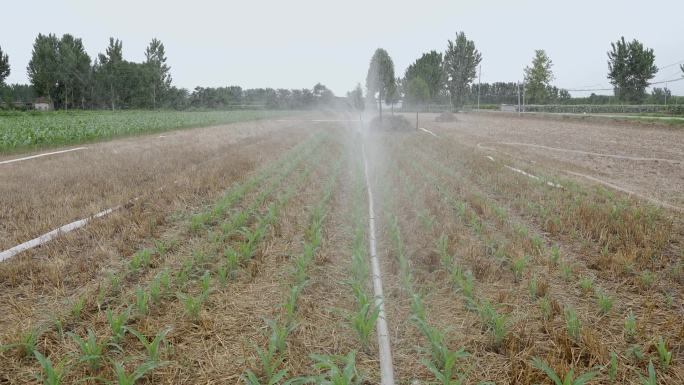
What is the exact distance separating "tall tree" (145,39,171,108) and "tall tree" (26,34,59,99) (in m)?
13.1

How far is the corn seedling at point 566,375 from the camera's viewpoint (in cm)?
188

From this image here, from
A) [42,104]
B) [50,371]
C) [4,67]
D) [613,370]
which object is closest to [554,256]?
[613,370]

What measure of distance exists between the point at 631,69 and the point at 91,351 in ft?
129

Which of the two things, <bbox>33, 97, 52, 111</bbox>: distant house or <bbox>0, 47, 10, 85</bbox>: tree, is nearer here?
<bbox>0, 47, 10, 85</bbox>: tree

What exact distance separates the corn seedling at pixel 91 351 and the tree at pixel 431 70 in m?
55.9

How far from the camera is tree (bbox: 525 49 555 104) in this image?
132 feet

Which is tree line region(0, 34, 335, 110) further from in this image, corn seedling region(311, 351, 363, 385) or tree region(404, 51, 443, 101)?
corn seedling region(311, 351, 363, 385)

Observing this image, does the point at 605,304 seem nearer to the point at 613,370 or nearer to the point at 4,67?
the point at 613,370

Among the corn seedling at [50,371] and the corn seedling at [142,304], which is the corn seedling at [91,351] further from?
the corn seedling at [142,304]

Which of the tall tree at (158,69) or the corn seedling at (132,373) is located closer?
the corn seedling at (132,373)

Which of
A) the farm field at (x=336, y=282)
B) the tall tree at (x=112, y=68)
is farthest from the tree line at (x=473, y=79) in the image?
the tall tree at (x=112, y=68)

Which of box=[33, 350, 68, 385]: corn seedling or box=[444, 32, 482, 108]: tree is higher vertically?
box=[444, 32, 482, 108]: tree

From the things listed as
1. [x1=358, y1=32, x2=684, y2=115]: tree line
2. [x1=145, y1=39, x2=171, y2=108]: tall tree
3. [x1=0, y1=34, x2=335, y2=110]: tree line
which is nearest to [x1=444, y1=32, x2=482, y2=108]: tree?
[x1=358, y1=32, x2=684, y2=115]: tree line

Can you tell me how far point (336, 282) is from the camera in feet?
10.5
